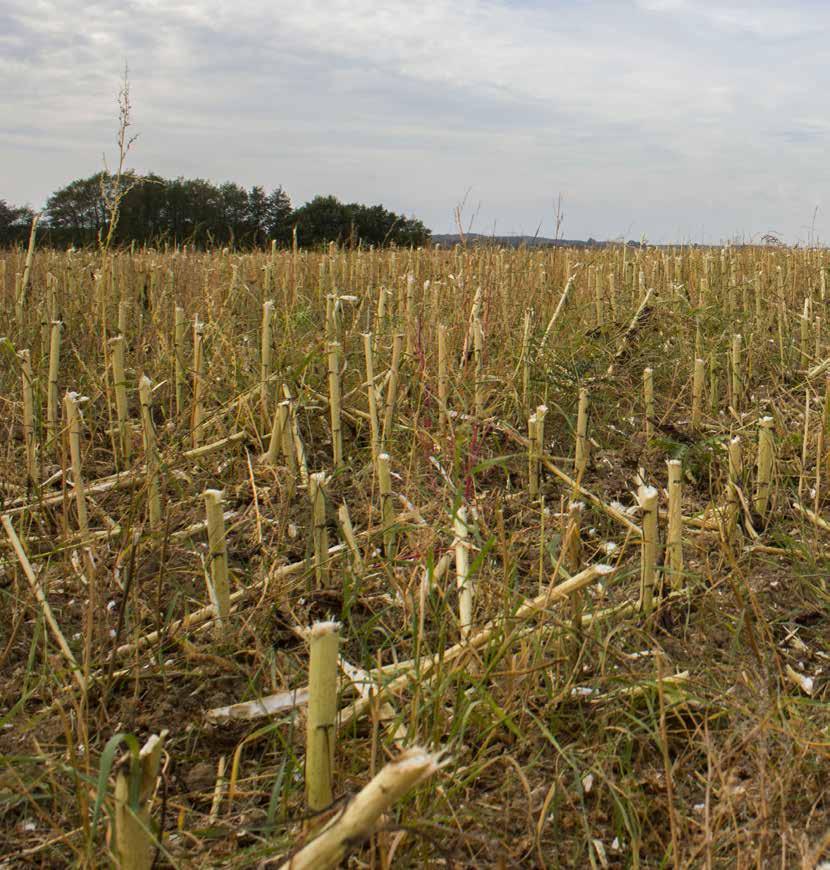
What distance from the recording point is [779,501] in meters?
2.68

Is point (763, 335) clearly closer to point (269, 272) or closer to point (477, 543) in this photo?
point (269, 272)

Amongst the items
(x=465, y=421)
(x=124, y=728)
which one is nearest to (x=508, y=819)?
(x=124, y=728)

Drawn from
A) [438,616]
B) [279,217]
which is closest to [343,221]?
[279,217]

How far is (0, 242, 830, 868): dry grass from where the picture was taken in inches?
55.5

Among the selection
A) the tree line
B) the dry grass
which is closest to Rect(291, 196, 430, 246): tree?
the tree line

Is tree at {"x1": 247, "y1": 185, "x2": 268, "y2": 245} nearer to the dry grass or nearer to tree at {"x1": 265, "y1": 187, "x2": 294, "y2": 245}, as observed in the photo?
tree at {"x1": 265, "y1": 187, "x2": 294, "y2": 245}

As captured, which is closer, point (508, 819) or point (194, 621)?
point (508, 819)

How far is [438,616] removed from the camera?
188 cm

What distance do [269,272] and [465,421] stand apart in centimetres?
203

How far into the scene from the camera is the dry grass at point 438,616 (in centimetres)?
141

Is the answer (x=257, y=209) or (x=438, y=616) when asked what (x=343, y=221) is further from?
(x=438, y=616)

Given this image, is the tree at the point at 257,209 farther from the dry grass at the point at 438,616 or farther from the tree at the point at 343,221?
the dry grass at the point at 438,616

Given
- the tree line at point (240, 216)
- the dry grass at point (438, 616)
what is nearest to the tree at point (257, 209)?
the tree line at point (240, 216)

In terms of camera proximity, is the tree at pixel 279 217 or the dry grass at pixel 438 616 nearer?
the dry grass at pixel 438 616
